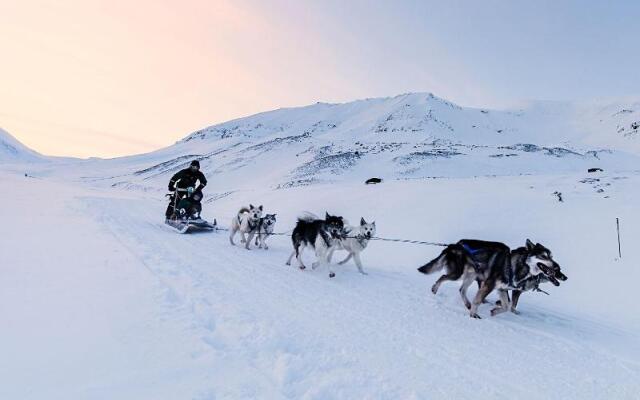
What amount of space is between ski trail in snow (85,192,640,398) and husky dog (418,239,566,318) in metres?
0.34

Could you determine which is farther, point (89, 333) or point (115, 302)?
point (115, 302)

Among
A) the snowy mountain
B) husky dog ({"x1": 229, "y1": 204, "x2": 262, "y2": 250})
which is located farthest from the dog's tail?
the snowy mountain

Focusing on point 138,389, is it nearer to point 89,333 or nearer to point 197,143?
point 89,333

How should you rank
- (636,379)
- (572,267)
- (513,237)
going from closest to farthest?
(636,379) → (572,267) → (513,237)

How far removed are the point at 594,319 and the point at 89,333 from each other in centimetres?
659

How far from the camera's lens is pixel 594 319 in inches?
242

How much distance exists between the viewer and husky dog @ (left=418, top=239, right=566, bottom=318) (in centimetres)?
532

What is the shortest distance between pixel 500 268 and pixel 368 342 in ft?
7.81

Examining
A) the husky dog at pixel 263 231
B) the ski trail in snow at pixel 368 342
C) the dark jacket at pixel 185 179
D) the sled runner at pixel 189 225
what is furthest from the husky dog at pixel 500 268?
the dark jacket at pixel 185 179

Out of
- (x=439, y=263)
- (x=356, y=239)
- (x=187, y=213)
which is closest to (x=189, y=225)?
(x=187, y=213)

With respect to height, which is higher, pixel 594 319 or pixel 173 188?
pixel 173 188

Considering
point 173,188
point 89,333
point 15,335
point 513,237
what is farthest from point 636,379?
point 173,188

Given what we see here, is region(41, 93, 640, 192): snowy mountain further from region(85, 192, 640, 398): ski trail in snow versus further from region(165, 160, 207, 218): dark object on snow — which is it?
region(85, 192, 640, 398): ski trail in snow

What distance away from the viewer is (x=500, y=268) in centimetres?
559
